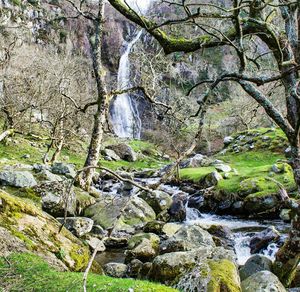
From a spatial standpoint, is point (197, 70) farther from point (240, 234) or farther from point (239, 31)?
point (239, 31)

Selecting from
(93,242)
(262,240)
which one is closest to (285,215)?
(262,240)

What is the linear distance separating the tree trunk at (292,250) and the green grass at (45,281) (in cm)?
341

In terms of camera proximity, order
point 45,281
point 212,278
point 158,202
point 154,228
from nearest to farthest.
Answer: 1. point 45,281
2. point 212,278
3. point 154,228
4. point 158,202

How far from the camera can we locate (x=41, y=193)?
47.1 feet

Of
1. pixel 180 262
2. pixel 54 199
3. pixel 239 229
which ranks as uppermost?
pixel 54 199

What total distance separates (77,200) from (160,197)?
4.59m

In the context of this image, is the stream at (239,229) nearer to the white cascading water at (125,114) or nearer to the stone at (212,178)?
the stone at (212,178)

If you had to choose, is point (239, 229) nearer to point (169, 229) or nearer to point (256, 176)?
point (169, 229)

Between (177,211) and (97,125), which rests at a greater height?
(97,125)

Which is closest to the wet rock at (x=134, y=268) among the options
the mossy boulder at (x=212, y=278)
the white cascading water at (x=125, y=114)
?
the mossy boulder at (x=212, y=278)

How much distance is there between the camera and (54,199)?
1422 cm

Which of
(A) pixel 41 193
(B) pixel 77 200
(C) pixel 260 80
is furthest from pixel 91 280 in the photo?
(B) pixel 77 200

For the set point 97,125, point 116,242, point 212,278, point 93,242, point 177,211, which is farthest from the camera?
point 177,211

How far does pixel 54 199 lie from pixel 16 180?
1801mm
